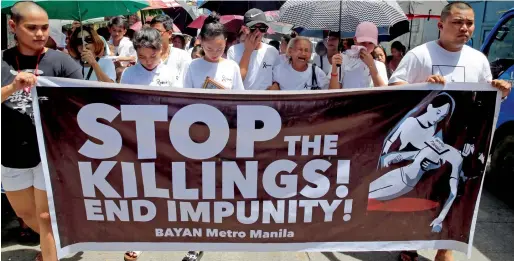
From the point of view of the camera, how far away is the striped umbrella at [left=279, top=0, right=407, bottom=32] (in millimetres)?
3973

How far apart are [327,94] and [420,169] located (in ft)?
2.63

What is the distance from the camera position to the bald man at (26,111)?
2637 mm

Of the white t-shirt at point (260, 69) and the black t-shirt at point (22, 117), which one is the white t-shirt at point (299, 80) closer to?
the white t-shirt at point (260, 69)

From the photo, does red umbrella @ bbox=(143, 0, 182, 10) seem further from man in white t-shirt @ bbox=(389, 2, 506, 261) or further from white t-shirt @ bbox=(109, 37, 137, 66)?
man in white t-shirt @ bbox=(389, 2, 506, 261)

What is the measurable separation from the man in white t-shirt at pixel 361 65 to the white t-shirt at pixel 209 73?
0.91m

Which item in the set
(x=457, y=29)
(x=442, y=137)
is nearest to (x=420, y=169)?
(x=442, y=137)

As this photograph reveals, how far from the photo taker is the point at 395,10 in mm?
4074

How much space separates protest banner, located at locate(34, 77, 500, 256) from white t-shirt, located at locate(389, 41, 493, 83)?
340mm

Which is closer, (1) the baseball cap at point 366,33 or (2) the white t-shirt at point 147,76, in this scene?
(2) the white t-shirt at point 147,76

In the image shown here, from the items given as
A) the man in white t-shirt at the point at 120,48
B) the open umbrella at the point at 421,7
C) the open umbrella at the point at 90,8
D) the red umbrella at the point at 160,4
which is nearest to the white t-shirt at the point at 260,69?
the open umbrella at the point at 90,8

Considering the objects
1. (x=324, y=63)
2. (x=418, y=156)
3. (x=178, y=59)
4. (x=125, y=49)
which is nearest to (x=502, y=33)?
(x=324, y=63)

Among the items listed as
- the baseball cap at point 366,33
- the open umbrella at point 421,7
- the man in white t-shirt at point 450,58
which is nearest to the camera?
the man in white t-shirt at point 450,58

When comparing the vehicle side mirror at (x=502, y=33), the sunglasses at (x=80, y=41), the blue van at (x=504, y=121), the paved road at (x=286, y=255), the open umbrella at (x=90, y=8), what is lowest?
the paved road at (x=286, y=255)

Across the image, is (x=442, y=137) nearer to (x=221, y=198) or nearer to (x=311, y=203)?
(x=311, y=203)
